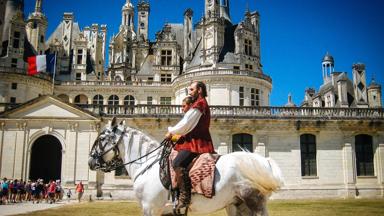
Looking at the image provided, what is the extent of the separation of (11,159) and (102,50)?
111ft

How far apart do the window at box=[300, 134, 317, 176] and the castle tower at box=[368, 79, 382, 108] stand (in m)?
19.1

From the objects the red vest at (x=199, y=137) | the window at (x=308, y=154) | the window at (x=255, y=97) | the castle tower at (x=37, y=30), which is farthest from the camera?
the castle tower at (x=37, y=30)

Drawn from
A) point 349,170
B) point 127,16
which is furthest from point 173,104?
point 127,16

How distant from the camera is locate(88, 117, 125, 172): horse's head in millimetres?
6578

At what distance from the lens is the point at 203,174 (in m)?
5.66

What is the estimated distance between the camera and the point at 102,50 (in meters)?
56.9

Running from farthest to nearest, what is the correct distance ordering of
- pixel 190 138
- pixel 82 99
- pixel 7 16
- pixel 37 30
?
pixel 37 30
pixel 7 16
pixel 82 99
pixel 190 138

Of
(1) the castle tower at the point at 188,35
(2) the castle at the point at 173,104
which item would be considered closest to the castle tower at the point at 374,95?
(2) the castle at the point at 173,104

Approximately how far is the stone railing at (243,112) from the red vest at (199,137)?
20778 millimetres

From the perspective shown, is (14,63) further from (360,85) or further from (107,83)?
(360,85)

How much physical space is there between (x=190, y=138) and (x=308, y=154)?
23.7 m

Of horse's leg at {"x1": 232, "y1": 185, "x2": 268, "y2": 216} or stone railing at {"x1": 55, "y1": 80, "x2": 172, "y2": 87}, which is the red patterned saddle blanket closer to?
horse's leg at {"x1": 232, "y1": 185, "x2": 268, "y2": 216}

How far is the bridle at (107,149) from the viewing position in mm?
6578

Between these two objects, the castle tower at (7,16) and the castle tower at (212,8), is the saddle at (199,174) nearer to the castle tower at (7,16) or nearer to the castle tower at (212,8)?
the castle tower at (212,8)
